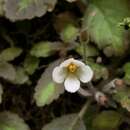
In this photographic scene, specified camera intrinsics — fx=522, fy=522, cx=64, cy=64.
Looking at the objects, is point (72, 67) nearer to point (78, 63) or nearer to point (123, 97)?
point (78, 63)

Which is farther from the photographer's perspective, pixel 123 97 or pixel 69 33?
pixel 69 33

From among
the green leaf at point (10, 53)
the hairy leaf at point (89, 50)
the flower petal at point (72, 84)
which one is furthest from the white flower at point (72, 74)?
the green leaf at point (10, 53)

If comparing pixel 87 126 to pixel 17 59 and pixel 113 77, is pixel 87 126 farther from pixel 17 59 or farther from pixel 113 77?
pixel 17 59

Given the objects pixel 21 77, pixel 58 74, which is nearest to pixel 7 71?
pixel 21 77

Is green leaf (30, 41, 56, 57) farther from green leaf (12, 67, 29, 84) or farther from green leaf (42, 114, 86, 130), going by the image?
green leaf (42, 114, 86, 130)

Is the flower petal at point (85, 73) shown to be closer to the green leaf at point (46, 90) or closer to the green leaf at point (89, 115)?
the green leaf at point (46, 90)

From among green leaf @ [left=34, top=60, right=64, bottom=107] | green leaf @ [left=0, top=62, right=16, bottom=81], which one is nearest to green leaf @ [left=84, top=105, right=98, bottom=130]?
green leaf @ [left=34, top=60, right=64, bottom=107]
